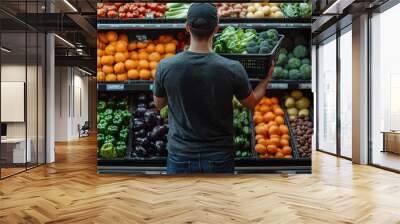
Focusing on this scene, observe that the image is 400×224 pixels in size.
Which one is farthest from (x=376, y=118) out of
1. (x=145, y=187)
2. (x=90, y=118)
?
(x=90, y=118)

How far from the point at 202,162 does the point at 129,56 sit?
141 cm

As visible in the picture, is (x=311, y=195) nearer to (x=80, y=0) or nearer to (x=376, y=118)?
(x=376, y=118)

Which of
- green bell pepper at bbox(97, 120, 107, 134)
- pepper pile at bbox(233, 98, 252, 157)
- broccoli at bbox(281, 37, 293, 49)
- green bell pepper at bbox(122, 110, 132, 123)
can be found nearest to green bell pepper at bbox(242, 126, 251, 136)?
pepper pile at bbox(233, 98, 252, 157)

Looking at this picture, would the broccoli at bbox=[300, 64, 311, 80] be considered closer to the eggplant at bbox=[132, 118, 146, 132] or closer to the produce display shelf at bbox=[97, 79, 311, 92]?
the produce display shelf at bbox=[97, 79, 311, 92]

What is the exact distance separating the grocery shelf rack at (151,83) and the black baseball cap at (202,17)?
0.66m

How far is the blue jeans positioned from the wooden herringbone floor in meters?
0.44

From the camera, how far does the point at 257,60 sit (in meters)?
A: 3.95

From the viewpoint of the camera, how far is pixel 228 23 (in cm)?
411

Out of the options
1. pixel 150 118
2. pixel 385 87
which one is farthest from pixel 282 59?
pixel 385 87

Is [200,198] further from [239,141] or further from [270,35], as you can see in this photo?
[270,35]

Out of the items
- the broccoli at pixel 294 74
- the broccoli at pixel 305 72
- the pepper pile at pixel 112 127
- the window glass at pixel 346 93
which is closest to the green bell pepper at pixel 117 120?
the pepper pile at pixel 112 127

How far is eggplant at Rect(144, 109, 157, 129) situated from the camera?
429 centimetres

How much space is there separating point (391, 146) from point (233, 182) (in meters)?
3.16

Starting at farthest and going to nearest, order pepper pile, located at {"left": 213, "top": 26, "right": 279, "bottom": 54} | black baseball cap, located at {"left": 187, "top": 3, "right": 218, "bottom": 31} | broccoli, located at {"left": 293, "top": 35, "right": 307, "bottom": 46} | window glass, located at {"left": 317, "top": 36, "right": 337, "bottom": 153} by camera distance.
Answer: window glass, located at {"left": 317, "top": 36, "right": 337, "bottom": 153}
broccoli, located at {"left": 293, "top": 35, "right": 307, "bottom": 46}
pepper pile, located at {"left": 213, "top": 26, "right": 279, "bottom": 54}
black baseball cap, located at {"left": 187, "top": 3, "right": 218, "bottom": 31}
